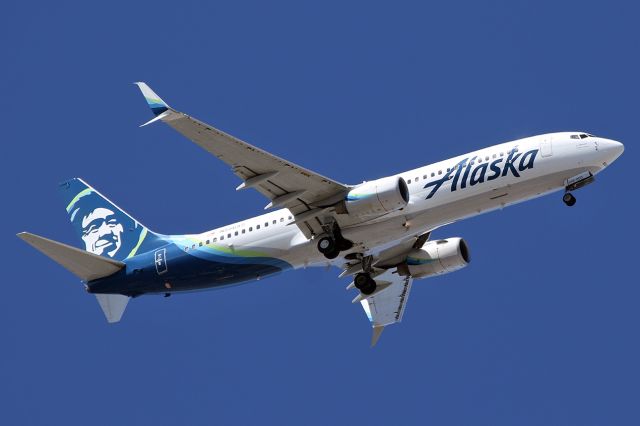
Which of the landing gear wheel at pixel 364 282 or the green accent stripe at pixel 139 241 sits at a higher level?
the green accent stripe at pixel 139 241

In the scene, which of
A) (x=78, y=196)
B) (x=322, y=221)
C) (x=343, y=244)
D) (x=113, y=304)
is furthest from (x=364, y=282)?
(x=78, y=196)

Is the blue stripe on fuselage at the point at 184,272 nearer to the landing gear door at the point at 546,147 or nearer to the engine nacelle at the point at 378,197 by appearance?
the engine nacelle at the point at 378,197

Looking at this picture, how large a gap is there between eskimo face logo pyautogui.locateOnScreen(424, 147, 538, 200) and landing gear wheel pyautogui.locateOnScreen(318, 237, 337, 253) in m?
4.80

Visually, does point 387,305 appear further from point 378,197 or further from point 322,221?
point 378,197

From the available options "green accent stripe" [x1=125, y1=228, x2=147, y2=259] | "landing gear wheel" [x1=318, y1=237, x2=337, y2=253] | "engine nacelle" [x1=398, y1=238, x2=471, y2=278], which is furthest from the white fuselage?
"green accent stripe" [x1=125, y1=228, x2=147, y2=259]

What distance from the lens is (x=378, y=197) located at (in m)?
44.3

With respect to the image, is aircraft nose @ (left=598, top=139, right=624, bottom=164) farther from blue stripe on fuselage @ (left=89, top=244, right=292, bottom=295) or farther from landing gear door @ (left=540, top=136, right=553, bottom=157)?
blue stripe on fuselage @ (left=89, top=244, right=292, bottom=295)

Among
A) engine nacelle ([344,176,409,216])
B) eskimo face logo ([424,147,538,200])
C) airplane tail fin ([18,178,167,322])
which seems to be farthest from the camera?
airplane tail fin ([18,178,167,322])

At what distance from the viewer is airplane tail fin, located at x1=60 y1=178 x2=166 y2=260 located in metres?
50.4

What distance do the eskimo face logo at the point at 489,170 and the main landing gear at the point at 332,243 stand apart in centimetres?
442

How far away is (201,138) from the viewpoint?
4172cm

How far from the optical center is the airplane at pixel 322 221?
4434 centimetres

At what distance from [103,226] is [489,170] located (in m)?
18.2

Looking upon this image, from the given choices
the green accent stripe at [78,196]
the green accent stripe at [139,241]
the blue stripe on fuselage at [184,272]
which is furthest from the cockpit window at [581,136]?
the green accent stripe at [78,196]
